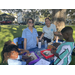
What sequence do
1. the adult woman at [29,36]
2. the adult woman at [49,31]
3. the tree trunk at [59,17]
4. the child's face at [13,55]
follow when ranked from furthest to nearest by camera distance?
the tree trunk at [59,17], the adult woman at [49,31], the adult woman at [29,36], the child's face at [13,55]

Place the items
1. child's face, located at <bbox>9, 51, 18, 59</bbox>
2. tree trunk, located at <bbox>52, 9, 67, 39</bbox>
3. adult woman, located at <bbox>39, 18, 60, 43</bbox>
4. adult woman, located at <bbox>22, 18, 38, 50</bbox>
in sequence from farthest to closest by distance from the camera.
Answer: tree trunk, located at <bbox>52, 9, 67, 39</bbox> < adult woman, located at <bbox>39, 18, 60, 43</bbox> < adult woman, located at <bbox>22, 18, 38, 50</bbox> < child's face, located at <bbox>9, 51, 18, 59</bbox>

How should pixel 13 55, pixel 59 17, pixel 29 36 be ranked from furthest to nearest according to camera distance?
pixel 59 17 < pixel 29 36 < pixel 13 55

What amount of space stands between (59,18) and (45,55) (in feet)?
11.7

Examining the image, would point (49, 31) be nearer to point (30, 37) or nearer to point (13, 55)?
point (30, 37)

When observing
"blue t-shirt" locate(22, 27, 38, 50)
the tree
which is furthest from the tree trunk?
"blue t-shirt" locate(22, 27, 38, 50)

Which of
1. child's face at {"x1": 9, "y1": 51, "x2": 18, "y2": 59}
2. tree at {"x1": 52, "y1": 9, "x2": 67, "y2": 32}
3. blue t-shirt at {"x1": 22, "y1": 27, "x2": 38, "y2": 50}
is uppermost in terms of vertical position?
tree at {"x1": 52, "y1": 9, "x2": 67, "y2": 32}

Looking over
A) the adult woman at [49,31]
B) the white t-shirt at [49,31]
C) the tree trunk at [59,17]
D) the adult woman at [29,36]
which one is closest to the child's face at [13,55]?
the adult woman at [29,36]

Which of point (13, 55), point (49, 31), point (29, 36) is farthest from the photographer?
point (49, 31)

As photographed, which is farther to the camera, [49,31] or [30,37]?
[49,31]

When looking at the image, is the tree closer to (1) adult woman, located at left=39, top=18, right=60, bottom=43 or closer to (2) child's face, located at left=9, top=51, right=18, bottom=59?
(1) adult woman, located at left=39, top=18, right=60, bottom=43

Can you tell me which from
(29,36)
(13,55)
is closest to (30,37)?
(29,36)

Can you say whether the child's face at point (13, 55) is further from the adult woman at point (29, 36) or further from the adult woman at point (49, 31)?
the adult woman at point (49, 31)

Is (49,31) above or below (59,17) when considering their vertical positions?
below

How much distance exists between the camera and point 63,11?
4578mm
